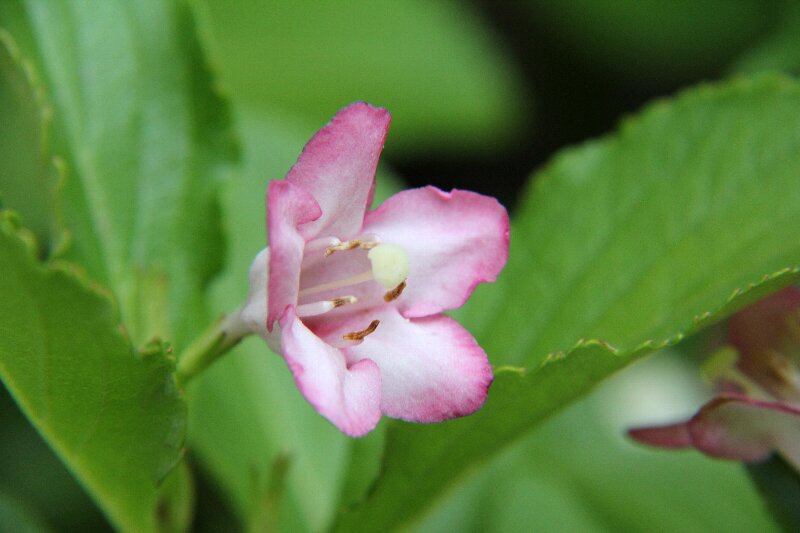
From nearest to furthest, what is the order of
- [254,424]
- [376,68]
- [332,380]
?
1. [332,380]
2. [254,424]
3. [376,68]

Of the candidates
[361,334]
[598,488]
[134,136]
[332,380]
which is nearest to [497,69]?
[598,488]

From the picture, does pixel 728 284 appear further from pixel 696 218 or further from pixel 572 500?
pixel 572 500

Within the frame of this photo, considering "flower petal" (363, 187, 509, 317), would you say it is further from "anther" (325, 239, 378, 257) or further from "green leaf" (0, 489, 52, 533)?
"green leaf" (0, 489, 52, 533)

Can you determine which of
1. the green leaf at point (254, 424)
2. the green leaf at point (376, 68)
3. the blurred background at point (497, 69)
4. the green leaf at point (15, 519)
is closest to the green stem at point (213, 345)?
the green leaf at point (254, 424)

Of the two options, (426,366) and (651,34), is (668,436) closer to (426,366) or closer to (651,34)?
(426,366)

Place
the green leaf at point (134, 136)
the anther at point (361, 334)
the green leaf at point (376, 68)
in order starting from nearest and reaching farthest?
the anther at point (361, 334)
the green leaf at point (134, 136)
the green leaf at point (376, 68)

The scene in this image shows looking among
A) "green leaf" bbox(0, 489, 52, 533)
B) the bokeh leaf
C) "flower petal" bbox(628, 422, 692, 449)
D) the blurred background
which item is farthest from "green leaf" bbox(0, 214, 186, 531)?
the bokeh leaf

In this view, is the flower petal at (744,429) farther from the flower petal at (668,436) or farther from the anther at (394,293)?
the anther at (394,293)

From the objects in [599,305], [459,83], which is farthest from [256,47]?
[599,305]
